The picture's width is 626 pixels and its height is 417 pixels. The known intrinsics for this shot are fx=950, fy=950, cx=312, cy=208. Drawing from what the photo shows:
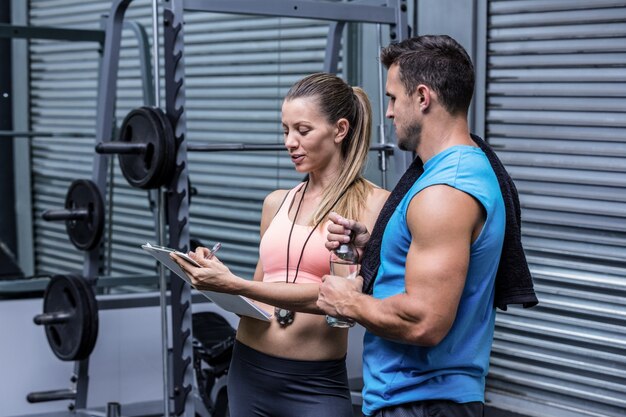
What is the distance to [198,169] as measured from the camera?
16.3 feet

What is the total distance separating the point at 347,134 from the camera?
233 cm

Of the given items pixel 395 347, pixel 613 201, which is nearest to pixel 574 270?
pixel 613 201

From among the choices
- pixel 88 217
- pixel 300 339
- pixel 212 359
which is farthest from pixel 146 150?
pixel 300 339

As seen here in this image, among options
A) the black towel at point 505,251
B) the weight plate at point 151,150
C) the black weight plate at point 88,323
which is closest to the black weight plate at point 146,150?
the weight plate at point 151,150

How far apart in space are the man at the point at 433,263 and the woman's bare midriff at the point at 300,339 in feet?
1.31

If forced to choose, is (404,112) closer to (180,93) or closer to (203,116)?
(180,93)

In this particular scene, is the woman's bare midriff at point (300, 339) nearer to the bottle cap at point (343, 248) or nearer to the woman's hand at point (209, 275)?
the woman's hand at point (209, 275)

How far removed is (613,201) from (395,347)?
1.96 meters

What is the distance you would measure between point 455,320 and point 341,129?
0.69m

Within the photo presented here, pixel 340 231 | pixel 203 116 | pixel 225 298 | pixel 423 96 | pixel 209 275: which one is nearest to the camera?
pixel 423 96

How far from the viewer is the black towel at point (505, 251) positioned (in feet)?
6.01

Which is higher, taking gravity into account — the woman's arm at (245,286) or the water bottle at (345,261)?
the water bottle at (345,261)

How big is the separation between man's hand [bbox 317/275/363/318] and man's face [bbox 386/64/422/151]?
0.95ft

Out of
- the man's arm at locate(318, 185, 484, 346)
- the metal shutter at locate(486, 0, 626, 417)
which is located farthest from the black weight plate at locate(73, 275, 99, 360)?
the man's arm at locate(318, 185, 484, 346)
